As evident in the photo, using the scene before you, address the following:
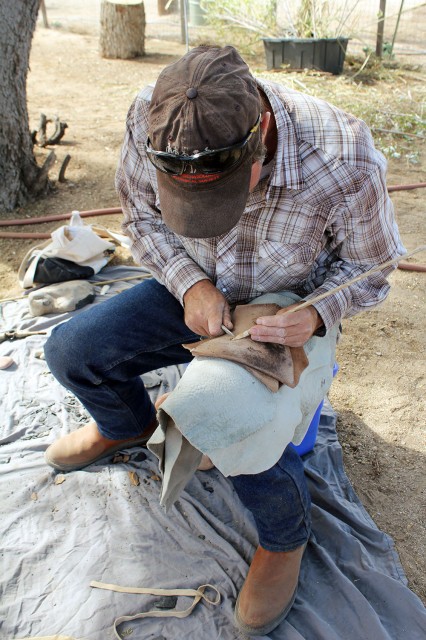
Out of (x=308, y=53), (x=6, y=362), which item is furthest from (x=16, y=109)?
(x=308, y=53)

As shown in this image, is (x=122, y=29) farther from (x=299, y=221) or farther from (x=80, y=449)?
(x=299, y=221)

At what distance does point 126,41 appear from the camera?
8.48 meters

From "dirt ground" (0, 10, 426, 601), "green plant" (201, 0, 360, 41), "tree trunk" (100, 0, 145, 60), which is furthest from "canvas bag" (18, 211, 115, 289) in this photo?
"tree trunk" (100, 0, 145, 60)

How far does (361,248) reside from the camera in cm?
179

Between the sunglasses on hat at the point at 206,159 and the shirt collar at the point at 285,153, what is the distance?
194mm

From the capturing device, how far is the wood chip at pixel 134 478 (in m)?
2.29

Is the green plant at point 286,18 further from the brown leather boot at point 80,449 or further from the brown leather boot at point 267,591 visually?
the brown leather boot at point 267,591

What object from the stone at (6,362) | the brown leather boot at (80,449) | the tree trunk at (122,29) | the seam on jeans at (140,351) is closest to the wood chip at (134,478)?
the brown leather boot at (80,449)

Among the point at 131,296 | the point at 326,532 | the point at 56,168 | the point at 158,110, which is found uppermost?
the point at 158,110

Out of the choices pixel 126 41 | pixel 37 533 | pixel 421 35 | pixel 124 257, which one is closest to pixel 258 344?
pixel 37 533

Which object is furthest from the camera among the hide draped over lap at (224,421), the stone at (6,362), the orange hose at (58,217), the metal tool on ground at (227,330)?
the orange hose at (58,217)

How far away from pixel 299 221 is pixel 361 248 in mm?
209

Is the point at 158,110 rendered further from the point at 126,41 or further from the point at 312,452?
the point at 126,41

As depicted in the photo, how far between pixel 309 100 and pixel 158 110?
21.1 inches
